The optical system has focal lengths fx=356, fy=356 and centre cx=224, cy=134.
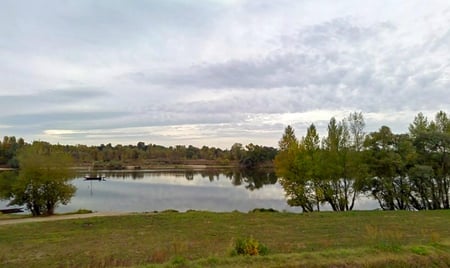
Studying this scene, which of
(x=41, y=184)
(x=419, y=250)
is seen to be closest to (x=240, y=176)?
(x=41, y=184)

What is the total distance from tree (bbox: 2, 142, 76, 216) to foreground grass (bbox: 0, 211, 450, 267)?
10870 millimetres

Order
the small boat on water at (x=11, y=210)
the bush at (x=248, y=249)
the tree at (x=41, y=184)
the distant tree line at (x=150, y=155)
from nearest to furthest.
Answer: the bush at (x=248, y=249)
the tree at (x=41, y=184)
the small boat on water at (x=11, y=210)
the distant tree line at (x=150, y=155)

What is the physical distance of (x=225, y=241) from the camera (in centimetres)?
1358

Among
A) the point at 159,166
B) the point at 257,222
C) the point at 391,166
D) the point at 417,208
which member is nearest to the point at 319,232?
the point at 257,222

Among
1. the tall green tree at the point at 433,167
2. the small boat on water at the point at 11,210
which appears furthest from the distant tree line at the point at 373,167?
the small boat on water at the point at 11,210

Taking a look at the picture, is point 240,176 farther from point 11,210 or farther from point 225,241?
point 225,241

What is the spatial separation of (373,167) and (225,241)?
17.6 m

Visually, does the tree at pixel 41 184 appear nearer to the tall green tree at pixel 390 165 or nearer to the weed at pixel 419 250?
the tall green tree at pixel 390 165

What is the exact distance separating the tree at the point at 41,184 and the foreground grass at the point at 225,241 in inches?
428

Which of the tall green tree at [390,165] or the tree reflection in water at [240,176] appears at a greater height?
the tall green tree at [390,165]

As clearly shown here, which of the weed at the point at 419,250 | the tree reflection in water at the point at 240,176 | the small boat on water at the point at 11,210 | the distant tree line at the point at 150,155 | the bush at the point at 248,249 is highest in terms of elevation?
the distant tree line at the point at 150,155

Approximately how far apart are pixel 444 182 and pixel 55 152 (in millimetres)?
34148

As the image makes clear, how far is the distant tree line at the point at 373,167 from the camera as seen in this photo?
1051 inches

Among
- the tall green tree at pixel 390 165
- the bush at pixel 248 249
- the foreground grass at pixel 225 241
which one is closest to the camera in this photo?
the foreground grass at pixel 225 241
